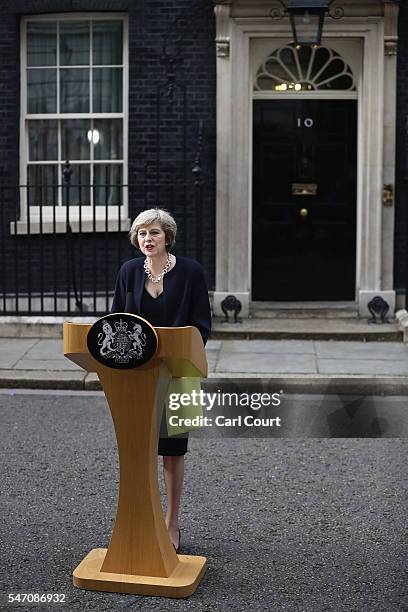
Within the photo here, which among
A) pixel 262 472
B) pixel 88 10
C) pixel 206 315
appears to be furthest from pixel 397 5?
pixel 206 315

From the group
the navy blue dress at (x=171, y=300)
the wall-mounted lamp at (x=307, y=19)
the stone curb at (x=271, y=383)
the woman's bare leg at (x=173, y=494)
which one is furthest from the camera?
the wall-mounted lamp at (x=307, y=19)

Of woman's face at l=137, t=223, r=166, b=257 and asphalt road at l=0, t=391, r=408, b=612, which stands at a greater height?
woman's face at l=137, t=223, r=166, b=257

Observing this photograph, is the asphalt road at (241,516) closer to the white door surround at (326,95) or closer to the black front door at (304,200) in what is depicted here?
the white door surround at (326,95)

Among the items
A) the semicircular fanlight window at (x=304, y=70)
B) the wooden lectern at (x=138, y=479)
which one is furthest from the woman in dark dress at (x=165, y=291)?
the semicircular fanlight window at (x=304, y=70)

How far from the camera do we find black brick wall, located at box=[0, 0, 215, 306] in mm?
12219

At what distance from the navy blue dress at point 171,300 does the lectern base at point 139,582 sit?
2.12 ft

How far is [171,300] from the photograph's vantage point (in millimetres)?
5199

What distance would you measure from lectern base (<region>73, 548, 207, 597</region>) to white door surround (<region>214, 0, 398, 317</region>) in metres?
7.38

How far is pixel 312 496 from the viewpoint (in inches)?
250

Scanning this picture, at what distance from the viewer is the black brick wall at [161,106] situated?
12.2 meters

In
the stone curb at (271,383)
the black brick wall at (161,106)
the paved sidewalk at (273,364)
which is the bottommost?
the stone curb at (271,383)

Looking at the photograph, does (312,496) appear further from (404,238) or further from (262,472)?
(404,238)

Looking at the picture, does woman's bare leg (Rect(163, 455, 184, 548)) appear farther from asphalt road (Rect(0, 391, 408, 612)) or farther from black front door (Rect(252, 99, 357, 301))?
black front door (Rect(252, 99, 357, 301))

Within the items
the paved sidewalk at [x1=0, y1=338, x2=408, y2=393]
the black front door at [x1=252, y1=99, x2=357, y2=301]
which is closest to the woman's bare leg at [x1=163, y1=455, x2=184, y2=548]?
the paved sidewalk at [x1=0, y1=338, x2=408, y2=393]
